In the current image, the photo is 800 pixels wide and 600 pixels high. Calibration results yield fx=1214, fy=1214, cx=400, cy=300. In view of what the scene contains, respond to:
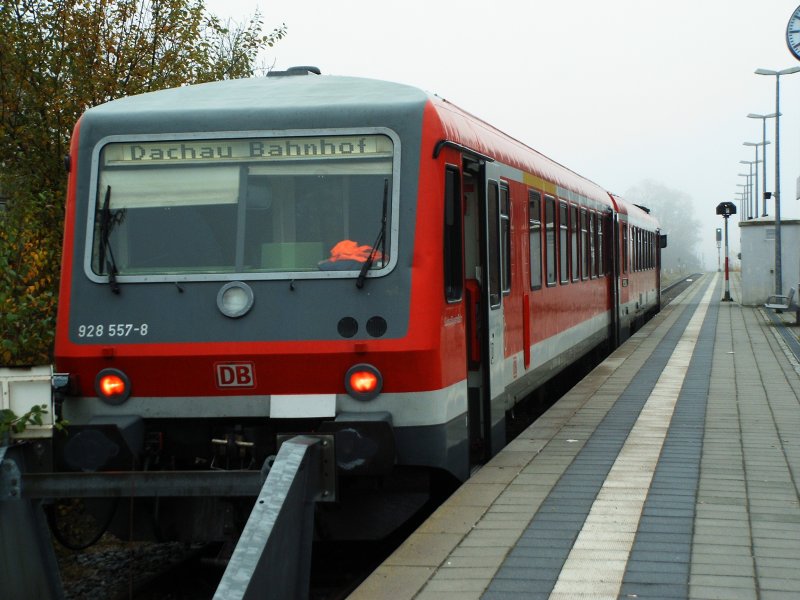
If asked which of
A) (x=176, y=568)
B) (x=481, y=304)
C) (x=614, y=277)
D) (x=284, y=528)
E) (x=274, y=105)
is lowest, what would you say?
(x=176, y=568)

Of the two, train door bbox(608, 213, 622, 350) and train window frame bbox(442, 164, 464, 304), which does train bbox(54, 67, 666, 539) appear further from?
train door bbox(608, 213, 622, 350)

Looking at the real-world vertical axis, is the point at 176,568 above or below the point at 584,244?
below

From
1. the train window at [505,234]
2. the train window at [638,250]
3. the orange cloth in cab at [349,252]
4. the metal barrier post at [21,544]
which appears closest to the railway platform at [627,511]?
the train window at [505,234]

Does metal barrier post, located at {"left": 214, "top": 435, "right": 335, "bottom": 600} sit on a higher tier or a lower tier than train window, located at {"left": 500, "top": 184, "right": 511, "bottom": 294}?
lower

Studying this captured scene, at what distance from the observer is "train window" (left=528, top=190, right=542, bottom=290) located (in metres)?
11.7

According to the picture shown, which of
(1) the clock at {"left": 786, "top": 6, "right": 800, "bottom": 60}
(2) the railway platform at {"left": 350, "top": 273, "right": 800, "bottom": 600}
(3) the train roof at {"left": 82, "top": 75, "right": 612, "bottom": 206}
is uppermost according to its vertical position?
(1) the clock at {"left": 786, "top": 6, "right": 800, "bottom": 60}

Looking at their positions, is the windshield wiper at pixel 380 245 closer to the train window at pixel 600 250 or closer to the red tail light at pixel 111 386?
the red tail light at pixel 111 386

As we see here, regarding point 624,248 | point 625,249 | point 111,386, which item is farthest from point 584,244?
point 111,386

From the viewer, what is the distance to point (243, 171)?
297 inches

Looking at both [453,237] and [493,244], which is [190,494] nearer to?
[453,237]

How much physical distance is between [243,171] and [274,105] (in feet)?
1.54

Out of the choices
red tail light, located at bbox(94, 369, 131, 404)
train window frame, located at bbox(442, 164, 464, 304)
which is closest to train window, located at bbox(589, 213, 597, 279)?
train window frame, located at bbox(442, 164, 464, 304)

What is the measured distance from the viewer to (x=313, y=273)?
289 inches

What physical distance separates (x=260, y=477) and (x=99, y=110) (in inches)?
115
